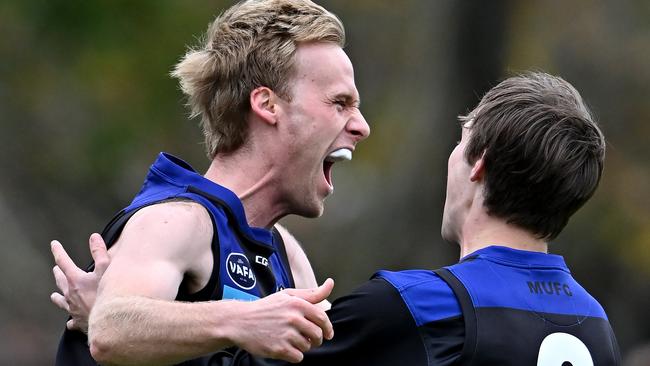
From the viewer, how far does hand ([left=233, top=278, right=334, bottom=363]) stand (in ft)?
12.2

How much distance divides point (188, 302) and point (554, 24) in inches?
470

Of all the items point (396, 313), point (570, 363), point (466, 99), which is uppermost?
point (396, 313)

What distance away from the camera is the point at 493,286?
398cm

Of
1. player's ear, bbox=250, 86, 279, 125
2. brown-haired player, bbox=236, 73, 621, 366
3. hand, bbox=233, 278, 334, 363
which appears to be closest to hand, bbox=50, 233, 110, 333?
brown-haired player, bbox=236, 73, 621, 366

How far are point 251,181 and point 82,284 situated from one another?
2.70ft

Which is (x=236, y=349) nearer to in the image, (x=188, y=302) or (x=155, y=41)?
(x=188, y=302)

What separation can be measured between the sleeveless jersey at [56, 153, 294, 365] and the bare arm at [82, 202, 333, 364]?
0.08 m

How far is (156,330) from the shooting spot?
3898 millimetres

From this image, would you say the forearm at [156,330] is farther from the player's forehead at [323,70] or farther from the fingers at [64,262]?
the player's forehead at [323,70]

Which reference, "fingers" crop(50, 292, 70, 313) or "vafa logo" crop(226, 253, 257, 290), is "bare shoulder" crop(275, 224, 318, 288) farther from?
"fingers" crop(50, 292, 70, 313)

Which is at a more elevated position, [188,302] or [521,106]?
[521,106]

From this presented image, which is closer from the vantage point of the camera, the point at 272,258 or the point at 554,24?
the point at 272,258

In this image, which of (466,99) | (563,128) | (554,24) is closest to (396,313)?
(563,128)

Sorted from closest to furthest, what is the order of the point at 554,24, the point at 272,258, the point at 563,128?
the point at 563,128 < the point at 272,258 < the point at 554,24
